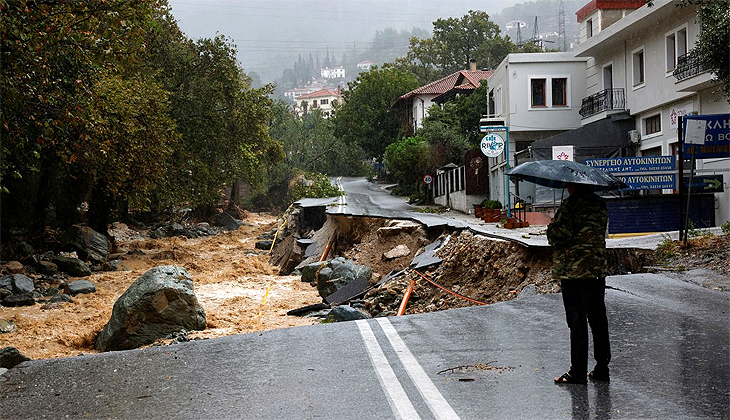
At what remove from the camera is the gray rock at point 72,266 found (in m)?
26.4

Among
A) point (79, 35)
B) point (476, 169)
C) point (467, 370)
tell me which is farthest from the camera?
point (476, 169)

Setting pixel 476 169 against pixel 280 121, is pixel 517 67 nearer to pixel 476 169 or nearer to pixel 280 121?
pixel 476 169

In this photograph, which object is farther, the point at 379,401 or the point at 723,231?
the point at 723,231

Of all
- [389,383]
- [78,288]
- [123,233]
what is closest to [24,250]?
[78,288]

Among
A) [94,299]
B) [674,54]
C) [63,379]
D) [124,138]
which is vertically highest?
[674,54]

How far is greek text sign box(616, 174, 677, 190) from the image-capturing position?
18.7 m

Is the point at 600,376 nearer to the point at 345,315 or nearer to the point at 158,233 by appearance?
the point at 345,315

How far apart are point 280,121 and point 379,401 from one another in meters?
87.2

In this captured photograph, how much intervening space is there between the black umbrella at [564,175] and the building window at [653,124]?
23.3 metres

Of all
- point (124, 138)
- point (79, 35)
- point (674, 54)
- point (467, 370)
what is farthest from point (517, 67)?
point (467, 370)

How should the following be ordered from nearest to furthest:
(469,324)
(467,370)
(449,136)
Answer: (467,370) < (469,324) < (449,136)

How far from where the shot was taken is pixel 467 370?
7.11 m

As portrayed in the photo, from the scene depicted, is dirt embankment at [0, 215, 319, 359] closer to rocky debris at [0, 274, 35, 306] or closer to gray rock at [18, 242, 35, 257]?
rocky debris at [0, 274, 35, 306]

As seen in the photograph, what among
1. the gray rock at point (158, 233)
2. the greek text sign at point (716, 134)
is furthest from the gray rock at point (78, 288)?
the gray rock at point (158, 233)
